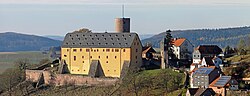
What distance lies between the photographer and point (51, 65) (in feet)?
266

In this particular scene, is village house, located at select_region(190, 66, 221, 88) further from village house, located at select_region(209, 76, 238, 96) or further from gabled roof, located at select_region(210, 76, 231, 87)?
village house, located at select_region(209, 76, 238, 96)

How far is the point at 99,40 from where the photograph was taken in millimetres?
70875

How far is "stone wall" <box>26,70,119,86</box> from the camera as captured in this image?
66938 millimetres

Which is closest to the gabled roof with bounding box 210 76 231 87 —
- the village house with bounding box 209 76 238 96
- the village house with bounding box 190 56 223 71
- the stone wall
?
the village house with bounding box 209 76 238 96

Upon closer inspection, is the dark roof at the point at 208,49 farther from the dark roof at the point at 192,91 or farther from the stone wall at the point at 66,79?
the dark roof at the point at 192,91

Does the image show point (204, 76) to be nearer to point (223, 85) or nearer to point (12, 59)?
point (223, 85)

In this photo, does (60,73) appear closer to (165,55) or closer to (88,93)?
(88,93)

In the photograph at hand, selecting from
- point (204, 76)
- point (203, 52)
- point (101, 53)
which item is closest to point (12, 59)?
point (101, 53)

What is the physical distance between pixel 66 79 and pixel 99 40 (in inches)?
256

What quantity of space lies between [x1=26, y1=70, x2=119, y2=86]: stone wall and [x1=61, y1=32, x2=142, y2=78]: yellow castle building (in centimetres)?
142

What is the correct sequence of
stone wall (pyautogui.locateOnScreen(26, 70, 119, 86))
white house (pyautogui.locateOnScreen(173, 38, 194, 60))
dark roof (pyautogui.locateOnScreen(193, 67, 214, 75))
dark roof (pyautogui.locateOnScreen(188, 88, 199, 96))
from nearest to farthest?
dark roof (pyautogui.locateOnScreen(188, 88, 199, 96)) < dark roof (pyautogui.locateOnScreen(193, 67, 214, 75)) < stone wall (pyautogui.locateOnScreen(26, 70, 119, 86)) < white house (pyautogui.locateOnScreen(173, 38, 194, 60))

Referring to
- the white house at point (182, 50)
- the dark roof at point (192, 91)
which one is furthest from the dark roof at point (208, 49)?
the dark roof at point (192, 91)

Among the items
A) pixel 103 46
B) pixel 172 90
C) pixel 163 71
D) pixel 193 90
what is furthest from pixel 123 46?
pixel 193 90

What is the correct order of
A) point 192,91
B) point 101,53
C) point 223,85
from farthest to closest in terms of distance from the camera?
point 101,53 < point 192,91 < point 223,85
